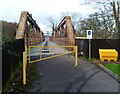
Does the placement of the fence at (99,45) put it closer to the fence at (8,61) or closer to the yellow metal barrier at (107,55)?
the yellow metal barrier at (107,55)

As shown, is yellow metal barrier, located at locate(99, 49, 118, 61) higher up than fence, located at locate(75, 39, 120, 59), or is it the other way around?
fence, located at locate(75, 39, 120, 59)

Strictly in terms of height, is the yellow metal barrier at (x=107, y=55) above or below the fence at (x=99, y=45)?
below

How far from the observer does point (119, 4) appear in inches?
493

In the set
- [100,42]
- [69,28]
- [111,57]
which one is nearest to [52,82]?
[111,57]

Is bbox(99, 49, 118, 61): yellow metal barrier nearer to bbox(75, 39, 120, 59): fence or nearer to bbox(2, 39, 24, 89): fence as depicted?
bbox(75, 39, 120, 59): fence

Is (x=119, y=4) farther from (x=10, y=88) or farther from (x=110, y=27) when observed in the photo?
(x=10, y=88)

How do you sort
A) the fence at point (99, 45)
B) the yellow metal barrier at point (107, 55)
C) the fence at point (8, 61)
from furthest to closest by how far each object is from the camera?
1. the fence at point (99, 45)
2. the yellow metal barrier at point (107, 55)
3. the fence at point (8, 61)

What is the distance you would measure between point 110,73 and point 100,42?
482 centimetres

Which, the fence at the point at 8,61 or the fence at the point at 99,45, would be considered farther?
the fence at the point at 99,45

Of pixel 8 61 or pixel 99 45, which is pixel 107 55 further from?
pixel 8 61

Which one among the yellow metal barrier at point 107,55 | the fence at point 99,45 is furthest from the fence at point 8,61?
the fence at point 99,45

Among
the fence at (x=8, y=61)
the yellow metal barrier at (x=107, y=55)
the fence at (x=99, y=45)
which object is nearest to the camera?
the fence at (x=8, y=61)

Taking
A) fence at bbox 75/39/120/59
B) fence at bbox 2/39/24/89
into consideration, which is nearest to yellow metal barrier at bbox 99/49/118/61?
fence at bbox 75/39/120/59

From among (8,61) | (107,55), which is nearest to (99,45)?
(107,55)
